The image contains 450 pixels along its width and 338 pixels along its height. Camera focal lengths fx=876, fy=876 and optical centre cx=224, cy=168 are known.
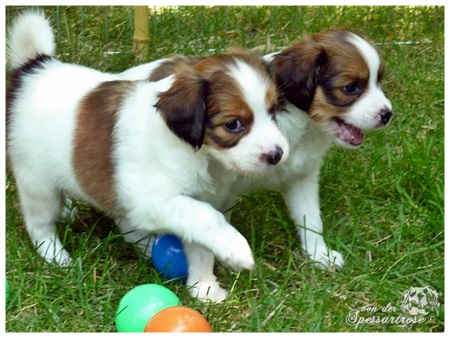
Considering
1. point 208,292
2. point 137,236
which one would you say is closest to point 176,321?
point 208,292

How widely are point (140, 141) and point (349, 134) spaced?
952 millimetres

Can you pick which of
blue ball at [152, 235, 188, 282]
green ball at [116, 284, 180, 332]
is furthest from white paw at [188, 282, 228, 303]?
green ball at [116, 284, 180, 332]

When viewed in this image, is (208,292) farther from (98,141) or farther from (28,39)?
(28,39)

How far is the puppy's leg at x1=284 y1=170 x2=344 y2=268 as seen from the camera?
4008 millimetres

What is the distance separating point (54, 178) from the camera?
3.96 meters

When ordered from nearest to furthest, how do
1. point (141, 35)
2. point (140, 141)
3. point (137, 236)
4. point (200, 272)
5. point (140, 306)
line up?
point (140, 306) < point (140, 141) < point (200, 272) < point (137, 236) < point (141, 35)

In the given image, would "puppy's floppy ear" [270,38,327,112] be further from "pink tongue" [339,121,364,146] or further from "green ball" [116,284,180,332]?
"green ball" [116,284,180,332]

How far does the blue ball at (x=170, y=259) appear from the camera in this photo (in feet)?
12.3

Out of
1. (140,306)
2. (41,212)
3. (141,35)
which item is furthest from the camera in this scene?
(141,35)

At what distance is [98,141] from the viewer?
146 inches

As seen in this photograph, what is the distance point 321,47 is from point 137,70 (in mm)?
970

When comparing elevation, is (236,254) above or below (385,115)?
below

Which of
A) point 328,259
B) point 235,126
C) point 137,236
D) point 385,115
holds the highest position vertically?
point 235,126

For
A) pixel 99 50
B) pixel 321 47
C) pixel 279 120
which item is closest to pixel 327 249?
pixel 279 120
